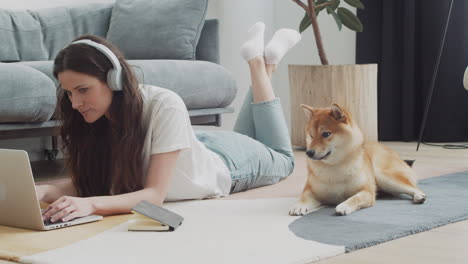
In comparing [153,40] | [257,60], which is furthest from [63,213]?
[153,40]

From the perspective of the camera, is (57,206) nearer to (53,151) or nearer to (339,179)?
(339,179)

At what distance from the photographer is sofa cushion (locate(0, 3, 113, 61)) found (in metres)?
3.55

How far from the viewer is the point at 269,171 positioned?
2.68m

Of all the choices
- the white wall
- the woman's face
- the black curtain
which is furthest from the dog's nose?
the white wall

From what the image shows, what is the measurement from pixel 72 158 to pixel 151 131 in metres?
0.25

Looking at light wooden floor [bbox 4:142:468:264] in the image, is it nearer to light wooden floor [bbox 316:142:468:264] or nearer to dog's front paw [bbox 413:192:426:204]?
light wooden floor [bbox 316:142:468:264]

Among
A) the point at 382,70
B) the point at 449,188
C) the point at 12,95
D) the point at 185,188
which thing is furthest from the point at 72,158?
the point at 382,70

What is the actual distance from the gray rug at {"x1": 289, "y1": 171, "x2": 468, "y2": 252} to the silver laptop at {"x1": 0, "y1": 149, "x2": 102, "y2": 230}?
583 mm

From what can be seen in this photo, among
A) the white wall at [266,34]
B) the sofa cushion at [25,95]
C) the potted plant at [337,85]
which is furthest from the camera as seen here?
the white wall at [266,34]

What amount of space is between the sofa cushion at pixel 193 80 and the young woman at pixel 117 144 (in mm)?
897

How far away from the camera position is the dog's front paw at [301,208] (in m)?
2.09

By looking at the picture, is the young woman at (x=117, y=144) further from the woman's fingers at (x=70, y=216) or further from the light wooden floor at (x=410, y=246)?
the light wooden floor at (x=410, y=246)

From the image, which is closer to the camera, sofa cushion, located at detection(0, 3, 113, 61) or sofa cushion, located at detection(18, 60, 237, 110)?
sofa cushion, located at detection(18, 60, 237, 110)

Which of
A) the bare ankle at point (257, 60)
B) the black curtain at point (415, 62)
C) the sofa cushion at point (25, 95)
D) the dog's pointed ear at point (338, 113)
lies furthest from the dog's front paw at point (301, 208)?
the black curtain at point (415, 62)
